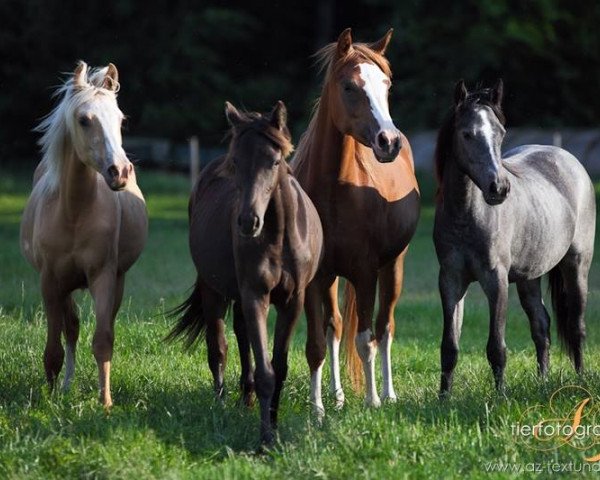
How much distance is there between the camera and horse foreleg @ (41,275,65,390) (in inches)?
289

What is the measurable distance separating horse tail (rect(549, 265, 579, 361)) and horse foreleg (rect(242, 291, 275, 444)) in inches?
114

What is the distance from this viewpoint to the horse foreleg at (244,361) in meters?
7.22

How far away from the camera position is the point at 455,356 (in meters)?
7.15

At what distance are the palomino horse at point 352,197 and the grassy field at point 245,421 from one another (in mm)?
347

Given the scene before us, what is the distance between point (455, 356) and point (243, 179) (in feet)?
6.01

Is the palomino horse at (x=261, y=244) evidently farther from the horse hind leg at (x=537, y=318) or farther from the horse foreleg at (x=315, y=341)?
the horse hind leg at (x=537, y=318)

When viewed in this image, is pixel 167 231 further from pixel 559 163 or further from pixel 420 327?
pixel 559 163

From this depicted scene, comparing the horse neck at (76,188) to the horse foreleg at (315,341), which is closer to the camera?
the horse foreleg at (315,341)

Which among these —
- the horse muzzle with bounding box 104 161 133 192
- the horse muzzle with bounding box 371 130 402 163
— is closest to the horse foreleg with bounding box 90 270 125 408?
the horse muzzle with bounding box 104 161 133 192

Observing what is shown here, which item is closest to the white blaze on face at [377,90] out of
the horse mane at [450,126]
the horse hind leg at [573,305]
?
the horse mane at [450,126]

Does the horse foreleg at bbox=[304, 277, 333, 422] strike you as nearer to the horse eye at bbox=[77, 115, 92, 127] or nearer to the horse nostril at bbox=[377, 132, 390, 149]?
the horse nostril at bbox=[377, 132, 390, 149]

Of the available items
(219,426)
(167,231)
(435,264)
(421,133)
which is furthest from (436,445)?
(421,133)

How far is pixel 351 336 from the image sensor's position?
26.3 ft

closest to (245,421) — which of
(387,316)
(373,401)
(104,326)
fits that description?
(373,401)
